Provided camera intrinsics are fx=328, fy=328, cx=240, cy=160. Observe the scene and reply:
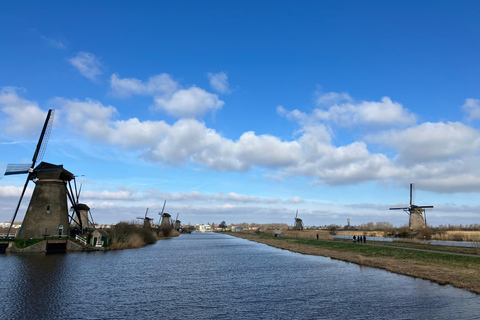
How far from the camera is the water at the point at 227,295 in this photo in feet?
58.5

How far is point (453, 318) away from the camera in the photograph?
16.0m

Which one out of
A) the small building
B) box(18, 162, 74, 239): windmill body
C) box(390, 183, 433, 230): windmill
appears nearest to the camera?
box(18, 162, 74, 239): windmill body

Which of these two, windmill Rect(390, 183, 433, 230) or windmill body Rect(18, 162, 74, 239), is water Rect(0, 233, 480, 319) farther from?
windmill Rect(390, 183, 433, 230)

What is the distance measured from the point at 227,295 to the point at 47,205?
158 feet

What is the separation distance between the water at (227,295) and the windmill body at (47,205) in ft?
79.8

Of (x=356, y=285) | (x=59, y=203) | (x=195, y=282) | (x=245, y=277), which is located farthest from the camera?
(x=59, y=203)

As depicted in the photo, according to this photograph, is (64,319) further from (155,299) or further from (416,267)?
(416,267)

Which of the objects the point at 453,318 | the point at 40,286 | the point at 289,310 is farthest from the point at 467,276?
the point at 40,286

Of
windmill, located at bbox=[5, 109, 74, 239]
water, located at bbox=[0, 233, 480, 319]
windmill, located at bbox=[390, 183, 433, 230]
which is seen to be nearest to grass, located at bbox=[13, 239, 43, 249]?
windmill, located at bbox=[5, 109, 74, 239]

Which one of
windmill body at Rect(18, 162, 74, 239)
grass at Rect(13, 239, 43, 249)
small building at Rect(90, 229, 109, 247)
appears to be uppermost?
windmill body at Rect(18, 162, 74, 239)

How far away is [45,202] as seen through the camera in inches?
2269

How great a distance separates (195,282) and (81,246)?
1577 inches

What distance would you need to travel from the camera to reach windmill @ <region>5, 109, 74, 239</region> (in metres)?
56.3

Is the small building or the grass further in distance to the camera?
the small building
